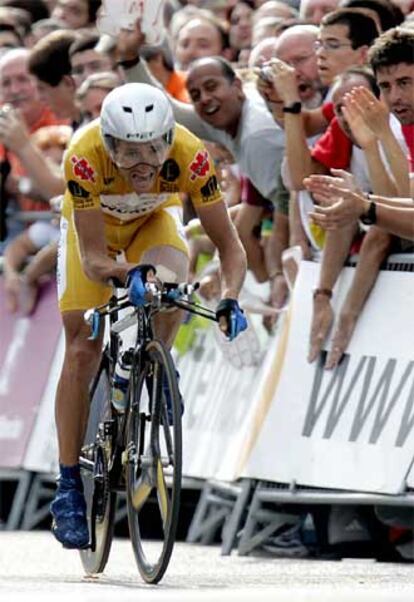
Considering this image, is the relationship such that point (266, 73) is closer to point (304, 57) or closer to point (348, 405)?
point (304, 57)

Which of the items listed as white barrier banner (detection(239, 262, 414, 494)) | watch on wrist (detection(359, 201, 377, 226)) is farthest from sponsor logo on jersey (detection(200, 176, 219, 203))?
white barrier banner (detection(239, 262, 414, 494))

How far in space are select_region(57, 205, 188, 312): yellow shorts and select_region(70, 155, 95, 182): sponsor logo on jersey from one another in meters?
0.45

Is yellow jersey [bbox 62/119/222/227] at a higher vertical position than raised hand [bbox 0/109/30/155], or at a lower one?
higher

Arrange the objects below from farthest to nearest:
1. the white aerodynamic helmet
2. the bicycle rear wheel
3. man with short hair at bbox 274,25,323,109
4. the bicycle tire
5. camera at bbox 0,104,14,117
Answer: camera at bbox 0,104,14,117 → man with short hair at bbox 274,25,323,109 → the bicycle tire → the white aerodynamic helmet → the bicycle rear wheel

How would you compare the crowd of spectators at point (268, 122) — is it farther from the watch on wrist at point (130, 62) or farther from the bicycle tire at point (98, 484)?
the bicycle tire at point (98, 484)

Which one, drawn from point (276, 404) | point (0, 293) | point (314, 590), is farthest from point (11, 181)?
point (314, 590)

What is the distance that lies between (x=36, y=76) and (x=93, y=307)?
4.88 m

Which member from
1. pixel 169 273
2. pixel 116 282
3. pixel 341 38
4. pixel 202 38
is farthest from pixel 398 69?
pixel 202 38

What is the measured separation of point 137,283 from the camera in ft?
29.2

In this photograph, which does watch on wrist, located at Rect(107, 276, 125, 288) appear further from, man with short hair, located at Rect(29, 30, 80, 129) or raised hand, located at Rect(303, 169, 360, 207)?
man with short hair, located at Rect(29, 30, 80, 129)

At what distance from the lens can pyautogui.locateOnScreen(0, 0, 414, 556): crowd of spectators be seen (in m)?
10.2

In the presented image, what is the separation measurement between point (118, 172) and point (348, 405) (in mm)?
2062

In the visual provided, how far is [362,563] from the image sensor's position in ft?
34.7

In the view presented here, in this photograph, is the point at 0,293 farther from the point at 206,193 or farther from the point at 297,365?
the point at 206,193
